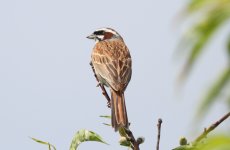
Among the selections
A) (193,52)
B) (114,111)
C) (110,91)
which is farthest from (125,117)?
(193,52)

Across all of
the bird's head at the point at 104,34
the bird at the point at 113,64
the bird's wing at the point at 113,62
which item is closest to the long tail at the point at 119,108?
the bird at the point at 113,64

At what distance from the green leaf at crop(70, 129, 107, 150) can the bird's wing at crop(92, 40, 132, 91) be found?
5339 millimetres

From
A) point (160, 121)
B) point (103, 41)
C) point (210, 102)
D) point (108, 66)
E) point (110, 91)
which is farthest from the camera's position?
point (103, 41)

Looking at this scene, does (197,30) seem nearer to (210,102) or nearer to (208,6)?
(208,6)

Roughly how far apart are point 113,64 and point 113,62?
126 millimetres

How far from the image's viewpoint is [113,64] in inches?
424

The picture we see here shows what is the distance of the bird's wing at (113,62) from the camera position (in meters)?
9.76

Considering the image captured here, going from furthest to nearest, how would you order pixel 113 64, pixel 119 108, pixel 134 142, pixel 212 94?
pixel 113 64 → pixel 119 108 → pixel 134 142 → pixel 212 94

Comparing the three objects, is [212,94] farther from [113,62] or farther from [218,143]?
[113,62]

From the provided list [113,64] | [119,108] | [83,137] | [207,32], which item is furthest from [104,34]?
[207,32]

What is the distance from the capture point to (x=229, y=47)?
4.03 feet

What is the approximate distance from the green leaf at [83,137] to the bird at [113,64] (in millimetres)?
3402

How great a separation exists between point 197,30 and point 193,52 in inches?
2.2

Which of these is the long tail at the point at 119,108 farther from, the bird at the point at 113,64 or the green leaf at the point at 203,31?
the green leaf at the point at 203,31
